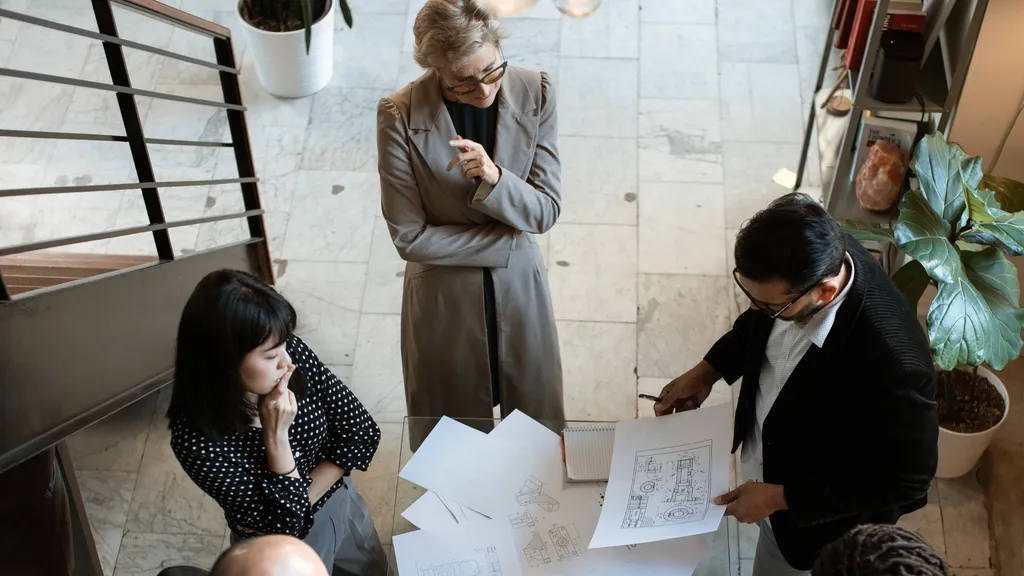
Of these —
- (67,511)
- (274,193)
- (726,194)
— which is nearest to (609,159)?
(726,194)

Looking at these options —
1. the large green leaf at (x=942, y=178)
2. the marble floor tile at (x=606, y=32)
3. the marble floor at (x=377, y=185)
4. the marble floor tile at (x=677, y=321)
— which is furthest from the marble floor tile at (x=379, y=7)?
the large green leaf at (x=942, y=178)

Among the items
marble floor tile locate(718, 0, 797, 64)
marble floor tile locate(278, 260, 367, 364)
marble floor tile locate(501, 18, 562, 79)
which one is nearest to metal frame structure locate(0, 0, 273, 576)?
marble floor tile locate(278, 260, 367, 364)

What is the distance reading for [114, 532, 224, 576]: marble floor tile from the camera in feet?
10.6

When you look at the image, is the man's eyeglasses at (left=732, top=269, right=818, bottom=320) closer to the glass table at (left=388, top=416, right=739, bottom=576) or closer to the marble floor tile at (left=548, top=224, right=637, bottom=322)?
the glass table at (left=388, top=416, right=739, bottom=576)

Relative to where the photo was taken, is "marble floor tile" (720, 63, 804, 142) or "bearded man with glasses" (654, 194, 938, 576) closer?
"bearded man with glasses" (654, 194, 938, 576)

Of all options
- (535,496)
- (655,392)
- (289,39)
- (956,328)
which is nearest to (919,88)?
(956,328)

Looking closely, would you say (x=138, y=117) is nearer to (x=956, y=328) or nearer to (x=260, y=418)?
(x=260, y=418)

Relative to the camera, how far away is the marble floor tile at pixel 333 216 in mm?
4203

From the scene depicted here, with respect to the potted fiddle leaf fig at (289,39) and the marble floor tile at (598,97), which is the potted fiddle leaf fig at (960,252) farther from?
the potted fiddle leaf fig at (289,39)

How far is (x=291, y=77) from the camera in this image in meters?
4.69

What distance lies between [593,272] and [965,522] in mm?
1697

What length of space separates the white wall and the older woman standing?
4.65 ft

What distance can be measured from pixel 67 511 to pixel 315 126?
2.50 m

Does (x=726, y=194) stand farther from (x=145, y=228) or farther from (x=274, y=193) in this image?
(x=145, y=228)
